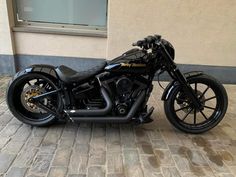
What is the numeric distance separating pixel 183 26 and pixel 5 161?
3.52 metres

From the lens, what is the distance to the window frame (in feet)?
14.1

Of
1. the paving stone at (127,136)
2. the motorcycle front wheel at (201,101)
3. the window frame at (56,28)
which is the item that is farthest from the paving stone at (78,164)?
the window frame at (56,28)

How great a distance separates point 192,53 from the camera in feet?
14.7

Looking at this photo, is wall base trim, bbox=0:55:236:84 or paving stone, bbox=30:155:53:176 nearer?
paving stone, bbox=30:155:53:176

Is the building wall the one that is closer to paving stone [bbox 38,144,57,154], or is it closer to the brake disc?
the brake disc

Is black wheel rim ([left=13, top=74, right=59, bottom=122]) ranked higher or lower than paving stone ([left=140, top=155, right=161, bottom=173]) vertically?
higher

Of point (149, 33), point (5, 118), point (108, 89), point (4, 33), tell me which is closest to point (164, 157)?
point (108, 89)

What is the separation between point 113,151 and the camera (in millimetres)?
2428

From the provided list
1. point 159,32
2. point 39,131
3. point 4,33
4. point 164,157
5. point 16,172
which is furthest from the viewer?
point 159,32

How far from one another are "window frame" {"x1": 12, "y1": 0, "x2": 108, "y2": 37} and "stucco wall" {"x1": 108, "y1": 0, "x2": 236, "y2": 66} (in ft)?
0.98

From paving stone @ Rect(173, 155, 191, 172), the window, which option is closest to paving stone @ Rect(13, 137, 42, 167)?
paving stone @ Rect(173, 155, 191, 172)

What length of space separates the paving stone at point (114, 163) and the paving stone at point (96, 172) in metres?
0.06

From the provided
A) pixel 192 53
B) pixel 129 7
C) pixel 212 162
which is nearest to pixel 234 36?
pixel 192 53

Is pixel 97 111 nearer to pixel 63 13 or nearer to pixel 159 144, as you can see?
pixel 159 144
